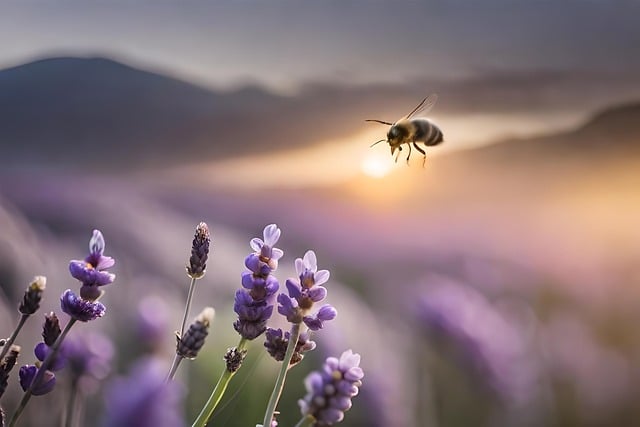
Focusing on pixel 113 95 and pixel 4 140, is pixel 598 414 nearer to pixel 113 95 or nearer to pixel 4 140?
pixel 113 95

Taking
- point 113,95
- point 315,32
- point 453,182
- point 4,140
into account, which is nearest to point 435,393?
point 453,182

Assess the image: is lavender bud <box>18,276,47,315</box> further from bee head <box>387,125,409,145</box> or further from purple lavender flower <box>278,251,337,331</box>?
bee head <box>387,125,409,145</box>

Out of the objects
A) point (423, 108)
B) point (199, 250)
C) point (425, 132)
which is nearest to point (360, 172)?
point (423, 108)

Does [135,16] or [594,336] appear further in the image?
[594,336]

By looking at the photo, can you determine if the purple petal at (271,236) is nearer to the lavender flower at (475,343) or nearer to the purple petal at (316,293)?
the purple petal at (316,293)

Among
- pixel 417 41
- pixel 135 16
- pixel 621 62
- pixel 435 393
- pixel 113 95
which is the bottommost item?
pixel 435 393

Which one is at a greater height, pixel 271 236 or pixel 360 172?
pixel 360 172

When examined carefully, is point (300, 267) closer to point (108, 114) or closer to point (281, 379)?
point (281, 379)
